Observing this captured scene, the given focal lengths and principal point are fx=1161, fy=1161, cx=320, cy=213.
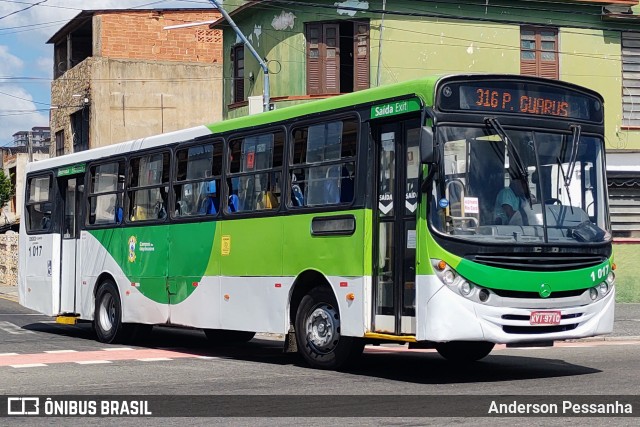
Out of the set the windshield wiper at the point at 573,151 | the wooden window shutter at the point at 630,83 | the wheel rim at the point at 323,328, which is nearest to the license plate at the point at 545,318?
the windshield wiper at the point at 573,151

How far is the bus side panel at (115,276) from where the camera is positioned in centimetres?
1809

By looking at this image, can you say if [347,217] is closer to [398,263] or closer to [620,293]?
[398,263]

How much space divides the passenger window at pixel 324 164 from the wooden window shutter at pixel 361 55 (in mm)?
16792

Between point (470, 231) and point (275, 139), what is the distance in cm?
373

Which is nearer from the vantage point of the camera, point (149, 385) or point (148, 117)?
point (149, 385)

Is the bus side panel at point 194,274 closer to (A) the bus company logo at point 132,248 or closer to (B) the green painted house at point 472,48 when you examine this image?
(A) the bus company logo at point 132,248

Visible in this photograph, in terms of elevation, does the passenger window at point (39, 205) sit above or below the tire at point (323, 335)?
above

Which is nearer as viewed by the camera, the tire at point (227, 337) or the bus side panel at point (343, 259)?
the bus side panel at point (343, 259)

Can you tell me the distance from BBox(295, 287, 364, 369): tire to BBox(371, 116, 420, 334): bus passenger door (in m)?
0.74

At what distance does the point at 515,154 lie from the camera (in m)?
12.6

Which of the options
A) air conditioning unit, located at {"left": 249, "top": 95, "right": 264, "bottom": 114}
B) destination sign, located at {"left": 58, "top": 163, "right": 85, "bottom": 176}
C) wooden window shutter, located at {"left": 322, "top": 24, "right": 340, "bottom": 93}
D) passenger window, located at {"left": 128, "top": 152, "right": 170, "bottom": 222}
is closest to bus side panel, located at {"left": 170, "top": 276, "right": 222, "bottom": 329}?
passenger window, located at {"left": 128, "top": 152, "right": 170, "bottom": 222}

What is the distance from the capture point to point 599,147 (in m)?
13.5

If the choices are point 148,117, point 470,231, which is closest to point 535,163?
point 470,231

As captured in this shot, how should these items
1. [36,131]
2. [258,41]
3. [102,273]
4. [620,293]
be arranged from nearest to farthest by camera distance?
1. [102,273]
2. [620,293]
3. [258,41]
4. [36,131]
